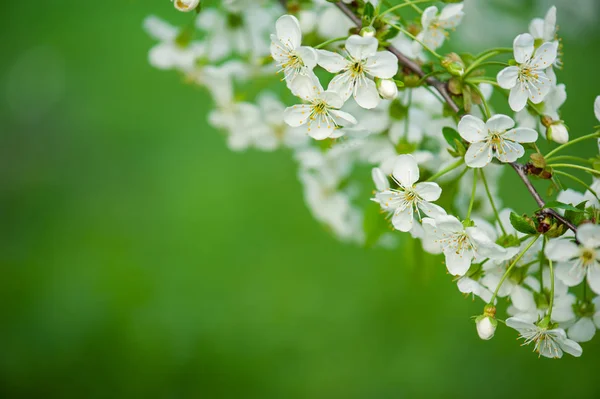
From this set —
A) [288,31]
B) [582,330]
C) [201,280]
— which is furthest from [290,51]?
[201,280]

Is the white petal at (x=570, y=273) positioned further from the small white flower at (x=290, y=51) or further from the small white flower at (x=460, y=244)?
the small white flower at (x=290, y=51)

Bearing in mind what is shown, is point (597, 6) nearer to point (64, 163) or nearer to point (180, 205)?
point (180, 205)

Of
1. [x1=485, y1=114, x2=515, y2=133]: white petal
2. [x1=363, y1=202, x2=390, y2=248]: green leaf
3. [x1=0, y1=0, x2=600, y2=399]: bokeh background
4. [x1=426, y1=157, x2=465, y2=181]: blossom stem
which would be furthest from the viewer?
[x1=0, y1=0, x2=600, y2=399]: bokeh background

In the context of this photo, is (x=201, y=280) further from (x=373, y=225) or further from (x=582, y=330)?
(x=582, y=330)

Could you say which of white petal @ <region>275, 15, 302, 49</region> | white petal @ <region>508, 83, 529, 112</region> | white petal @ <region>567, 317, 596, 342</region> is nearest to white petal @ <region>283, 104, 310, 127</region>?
white petal @ <region>275, 15, 302, 49</region>

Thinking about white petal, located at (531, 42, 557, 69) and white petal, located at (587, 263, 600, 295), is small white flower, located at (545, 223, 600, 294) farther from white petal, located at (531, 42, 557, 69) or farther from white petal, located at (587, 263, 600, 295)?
white petal, located at (531, 42, 557, 69)

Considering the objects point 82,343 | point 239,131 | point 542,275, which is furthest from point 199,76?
point 82,343
